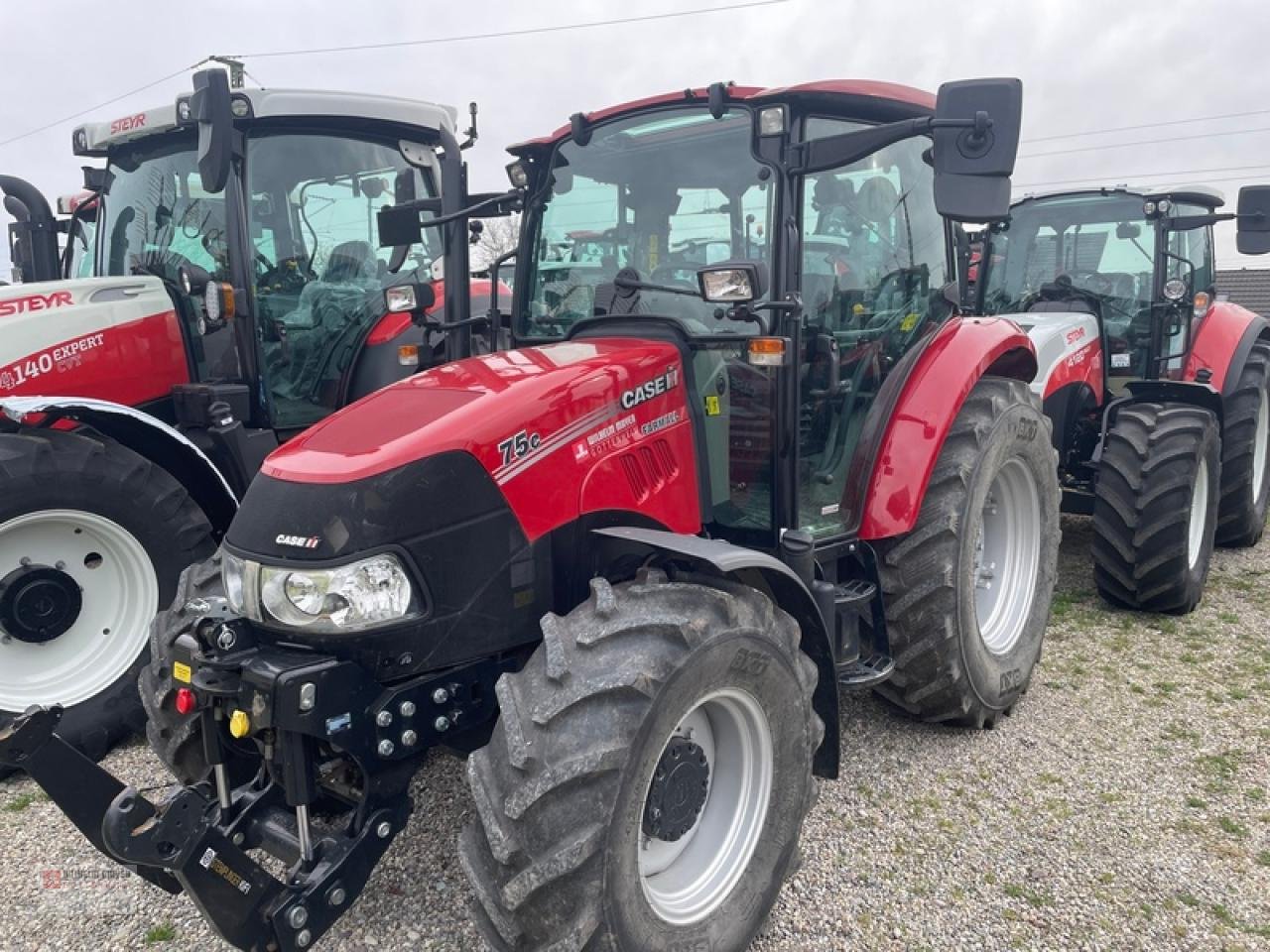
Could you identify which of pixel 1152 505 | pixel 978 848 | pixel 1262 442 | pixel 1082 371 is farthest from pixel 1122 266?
pixel 978 848

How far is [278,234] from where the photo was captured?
4.61m

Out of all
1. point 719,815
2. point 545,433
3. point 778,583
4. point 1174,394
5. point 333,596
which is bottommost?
point 719,815

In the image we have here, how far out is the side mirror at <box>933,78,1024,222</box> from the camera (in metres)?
2.55

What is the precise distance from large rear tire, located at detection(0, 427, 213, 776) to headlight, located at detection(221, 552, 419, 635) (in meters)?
1.92

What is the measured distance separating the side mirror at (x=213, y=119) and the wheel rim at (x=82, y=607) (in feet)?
5.00

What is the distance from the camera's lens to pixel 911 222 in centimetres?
360

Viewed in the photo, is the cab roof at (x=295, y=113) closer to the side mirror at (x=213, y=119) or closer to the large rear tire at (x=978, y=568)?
the side mirror at (x=213, y=119)

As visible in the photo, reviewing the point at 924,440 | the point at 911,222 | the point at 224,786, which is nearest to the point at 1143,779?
the point at 924,440

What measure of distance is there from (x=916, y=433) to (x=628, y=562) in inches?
48.6

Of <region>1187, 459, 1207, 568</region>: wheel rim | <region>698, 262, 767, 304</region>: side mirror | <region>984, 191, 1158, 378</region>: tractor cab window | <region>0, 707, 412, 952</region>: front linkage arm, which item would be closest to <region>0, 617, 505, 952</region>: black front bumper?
<region>0, 707, 412, 952</region>: front linkage arm

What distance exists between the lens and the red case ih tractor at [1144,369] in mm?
4984

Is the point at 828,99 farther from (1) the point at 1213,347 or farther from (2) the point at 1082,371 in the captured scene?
(1) the point at 1213,347

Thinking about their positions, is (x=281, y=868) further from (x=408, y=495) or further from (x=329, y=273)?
(x=329, y=273)

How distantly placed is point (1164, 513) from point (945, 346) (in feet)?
6.56
